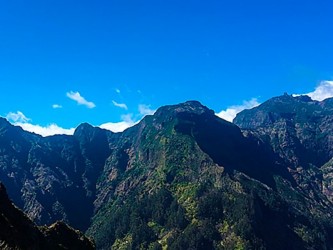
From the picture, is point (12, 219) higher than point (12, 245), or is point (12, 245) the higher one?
point (12, 219)

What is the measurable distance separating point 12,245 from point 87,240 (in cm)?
2767

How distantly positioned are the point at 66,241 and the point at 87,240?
4393 mm

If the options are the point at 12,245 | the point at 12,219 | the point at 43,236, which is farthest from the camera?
the point at 43,236

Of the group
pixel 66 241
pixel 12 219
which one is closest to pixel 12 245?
pixel 12 219

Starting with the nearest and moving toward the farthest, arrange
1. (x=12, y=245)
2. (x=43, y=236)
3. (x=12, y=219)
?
(x=12, y=245), (x=12, y=219), (x=43, y=236)

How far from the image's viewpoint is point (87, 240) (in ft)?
271

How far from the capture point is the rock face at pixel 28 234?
5856cm

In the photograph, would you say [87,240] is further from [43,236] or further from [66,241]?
[43,236]

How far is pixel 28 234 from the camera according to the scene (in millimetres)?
65812

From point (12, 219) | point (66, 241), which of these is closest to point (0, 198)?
point (12, 219)

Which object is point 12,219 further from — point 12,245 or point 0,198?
point 12,245

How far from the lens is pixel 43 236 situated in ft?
239

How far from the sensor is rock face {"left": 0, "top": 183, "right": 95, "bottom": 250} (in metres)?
58.6

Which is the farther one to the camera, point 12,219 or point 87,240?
Result: point 87,240
